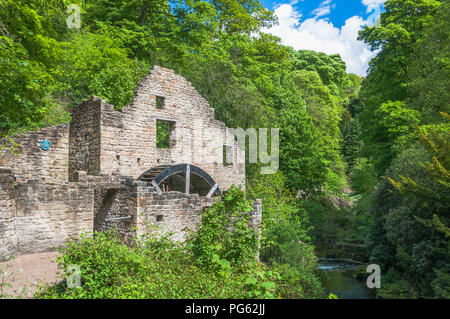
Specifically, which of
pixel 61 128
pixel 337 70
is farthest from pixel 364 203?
pixel 337 70

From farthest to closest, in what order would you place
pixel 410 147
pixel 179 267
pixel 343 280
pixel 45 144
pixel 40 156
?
pixel 343 280, pixel 410 147, pixel 45 144, pixel 40 156, pixel 179 267

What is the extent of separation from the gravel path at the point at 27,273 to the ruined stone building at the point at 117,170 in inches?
9.6

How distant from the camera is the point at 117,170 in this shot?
9438 millimetres

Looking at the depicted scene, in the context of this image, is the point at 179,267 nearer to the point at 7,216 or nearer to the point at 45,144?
the point at 7,216

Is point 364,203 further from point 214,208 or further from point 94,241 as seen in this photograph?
point 94,241

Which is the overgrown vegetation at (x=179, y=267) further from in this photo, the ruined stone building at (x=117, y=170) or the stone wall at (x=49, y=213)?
the stone wall at (x=49, y=213)

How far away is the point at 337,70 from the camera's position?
30000 millimetres

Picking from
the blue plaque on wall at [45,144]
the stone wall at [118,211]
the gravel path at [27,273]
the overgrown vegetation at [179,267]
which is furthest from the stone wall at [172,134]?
the overgrown vegetation at [179,267]

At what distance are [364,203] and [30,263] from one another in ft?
48.1

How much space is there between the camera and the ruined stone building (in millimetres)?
6426

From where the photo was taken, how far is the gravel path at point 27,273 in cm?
470

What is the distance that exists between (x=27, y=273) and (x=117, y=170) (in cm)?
425

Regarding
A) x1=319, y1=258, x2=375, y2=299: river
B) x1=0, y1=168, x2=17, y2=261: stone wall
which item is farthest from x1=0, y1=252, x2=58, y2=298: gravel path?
x1=319, y1=258, x2=375, y2=299: river

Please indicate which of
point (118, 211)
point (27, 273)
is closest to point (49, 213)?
point (27, 273)
